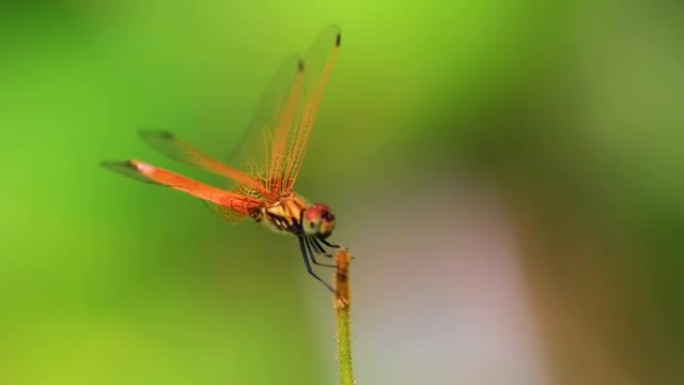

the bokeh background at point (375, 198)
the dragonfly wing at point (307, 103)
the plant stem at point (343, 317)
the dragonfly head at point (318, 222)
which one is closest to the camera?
the plant stem at point (343, 317)

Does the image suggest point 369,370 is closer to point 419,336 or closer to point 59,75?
point 419,336

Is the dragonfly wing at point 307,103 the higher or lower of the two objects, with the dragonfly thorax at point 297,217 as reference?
higher

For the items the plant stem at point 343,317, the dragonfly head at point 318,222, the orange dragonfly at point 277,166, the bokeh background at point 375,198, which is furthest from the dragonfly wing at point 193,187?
the bokeh background at point 375,198

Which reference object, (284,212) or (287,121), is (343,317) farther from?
(287,121)

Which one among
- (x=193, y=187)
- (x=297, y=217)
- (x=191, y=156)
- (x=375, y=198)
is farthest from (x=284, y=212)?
(x=375, y=198)

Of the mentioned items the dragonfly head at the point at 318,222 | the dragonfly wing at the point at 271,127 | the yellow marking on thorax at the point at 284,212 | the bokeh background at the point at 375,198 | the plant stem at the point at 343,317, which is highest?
the bokeh background at the point at 375,198

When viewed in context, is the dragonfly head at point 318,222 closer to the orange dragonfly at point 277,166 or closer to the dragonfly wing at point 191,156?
the orange dragonfly at point 277,166

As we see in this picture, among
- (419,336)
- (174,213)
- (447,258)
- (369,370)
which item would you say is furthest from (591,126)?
(174,213)

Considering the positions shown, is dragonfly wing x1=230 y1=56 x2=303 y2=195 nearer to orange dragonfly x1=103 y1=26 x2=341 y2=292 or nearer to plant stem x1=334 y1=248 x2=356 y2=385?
orange dragonfly x1=103 y1=26 x2=341 y2=292
